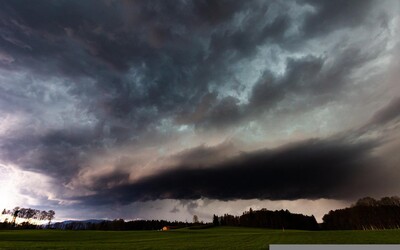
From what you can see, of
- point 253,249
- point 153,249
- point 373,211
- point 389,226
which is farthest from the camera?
point 373,211

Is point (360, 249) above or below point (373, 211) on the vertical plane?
below

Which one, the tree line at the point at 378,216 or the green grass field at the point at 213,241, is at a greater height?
the tree line at the point at 378,216

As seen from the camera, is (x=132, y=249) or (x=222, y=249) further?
(x=132, y=249)

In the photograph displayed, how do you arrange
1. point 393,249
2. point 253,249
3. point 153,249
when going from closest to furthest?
point 393,249 < point 253,249 < point 153,249

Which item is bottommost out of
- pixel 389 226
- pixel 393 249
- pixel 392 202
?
pixel 393 249

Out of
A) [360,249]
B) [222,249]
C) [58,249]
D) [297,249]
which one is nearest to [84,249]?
[58,249]

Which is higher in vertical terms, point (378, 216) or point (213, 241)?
point (378, 216)

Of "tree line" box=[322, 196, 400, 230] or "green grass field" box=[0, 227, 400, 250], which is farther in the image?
"tree line" box=[322, 196, 400, 230]

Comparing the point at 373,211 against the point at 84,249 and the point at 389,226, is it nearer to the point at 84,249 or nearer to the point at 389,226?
the point at 389,226

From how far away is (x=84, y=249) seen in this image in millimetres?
54469

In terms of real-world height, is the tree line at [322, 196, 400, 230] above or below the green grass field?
above

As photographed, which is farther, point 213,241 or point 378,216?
point 378,216

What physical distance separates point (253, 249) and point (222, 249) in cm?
485

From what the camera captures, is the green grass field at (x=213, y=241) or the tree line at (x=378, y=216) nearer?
the green grass field at (x=213, y=241)
